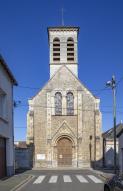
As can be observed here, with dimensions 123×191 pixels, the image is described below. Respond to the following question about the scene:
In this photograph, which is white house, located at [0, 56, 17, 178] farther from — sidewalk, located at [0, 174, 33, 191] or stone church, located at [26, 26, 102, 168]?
stone church, located at [26, 26, 102, 168]

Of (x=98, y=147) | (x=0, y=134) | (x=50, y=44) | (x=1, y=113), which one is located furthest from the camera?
(x=50, y=44)

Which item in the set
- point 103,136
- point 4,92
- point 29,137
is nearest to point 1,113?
point 4,92

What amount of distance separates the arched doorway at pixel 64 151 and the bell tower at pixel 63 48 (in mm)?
8387

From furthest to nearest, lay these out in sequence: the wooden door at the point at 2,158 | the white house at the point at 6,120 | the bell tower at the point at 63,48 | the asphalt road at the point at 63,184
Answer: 1. the bell tower at the point at 63,48
2. the wooden door at the point at 2,158
3. the white house at the point at 6,120
4. the asphalt road at the point at 63,184

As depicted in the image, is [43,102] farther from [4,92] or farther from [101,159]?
[4,92]

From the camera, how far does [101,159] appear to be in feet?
174

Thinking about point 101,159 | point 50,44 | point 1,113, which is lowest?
point 101,159

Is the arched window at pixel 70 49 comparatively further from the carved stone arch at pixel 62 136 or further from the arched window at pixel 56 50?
the carved stone arch at pixel 62 136

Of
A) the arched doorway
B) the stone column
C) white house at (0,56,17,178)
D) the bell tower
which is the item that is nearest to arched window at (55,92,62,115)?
the stone column

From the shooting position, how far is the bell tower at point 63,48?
57000 millimetres

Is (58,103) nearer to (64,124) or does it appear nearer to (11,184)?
(64,124)

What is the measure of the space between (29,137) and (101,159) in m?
8.71

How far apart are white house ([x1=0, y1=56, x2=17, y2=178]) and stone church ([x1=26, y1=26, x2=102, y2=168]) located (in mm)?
19429

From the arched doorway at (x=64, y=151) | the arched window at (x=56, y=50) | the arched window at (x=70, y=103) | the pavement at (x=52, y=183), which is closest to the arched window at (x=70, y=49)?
the arched window at (x=56, y=50)
